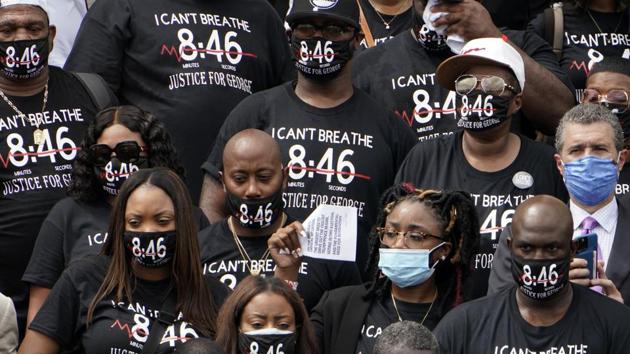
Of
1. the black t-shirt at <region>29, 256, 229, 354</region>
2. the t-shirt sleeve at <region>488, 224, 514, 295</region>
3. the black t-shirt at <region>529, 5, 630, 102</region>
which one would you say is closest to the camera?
the black t-shirt at <region>29, 256, 229, 354</region>

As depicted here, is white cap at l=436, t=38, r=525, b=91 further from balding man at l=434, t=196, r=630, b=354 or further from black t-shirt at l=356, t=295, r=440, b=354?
black t-shirt at l=356, t=295, r=440, b=354

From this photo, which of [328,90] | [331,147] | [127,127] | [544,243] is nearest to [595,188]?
[544,243]

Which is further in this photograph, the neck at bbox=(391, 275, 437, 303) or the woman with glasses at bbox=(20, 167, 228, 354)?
the neck at bbox=(391, 275, 437, 303)

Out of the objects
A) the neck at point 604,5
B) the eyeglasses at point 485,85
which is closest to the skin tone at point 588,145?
the eyeglasses at point 485,85

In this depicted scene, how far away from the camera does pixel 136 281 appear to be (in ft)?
29.8

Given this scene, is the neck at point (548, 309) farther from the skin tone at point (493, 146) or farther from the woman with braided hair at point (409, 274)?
the skin tone at point (493, 146)

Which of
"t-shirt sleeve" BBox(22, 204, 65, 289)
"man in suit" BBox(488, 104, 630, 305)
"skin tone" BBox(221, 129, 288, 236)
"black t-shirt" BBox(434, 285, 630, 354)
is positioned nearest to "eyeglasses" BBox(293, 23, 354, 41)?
"skin tone" BBox(221, 129, 288, 236)

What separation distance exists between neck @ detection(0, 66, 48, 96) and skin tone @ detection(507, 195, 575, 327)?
3165 mm

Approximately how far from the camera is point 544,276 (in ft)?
28.4

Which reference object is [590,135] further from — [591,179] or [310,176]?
[310,176]

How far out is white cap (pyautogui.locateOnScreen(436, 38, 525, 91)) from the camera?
1002 cm

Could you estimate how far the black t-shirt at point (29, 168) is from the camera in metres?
10.2

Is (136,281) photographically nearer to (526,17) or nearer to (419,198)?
(419,198)

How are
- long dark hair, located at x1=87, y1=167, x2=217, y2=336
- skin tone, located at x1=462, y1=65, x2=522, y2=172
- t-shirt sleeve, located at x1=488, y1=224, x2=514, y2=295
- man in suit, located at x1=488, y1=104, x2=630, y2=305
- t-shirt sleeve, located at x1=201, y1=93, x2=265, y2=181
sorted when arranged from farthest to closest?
t-shirt sleeve, located at x1=201, y1=93, x2=265, y2=181
skin tone, located at x1=462, y1=65, x2=522, y2=172
man in suit, located at x1=488, y1=104, x2=630, y2=305
t-shirt sleeve, located at x1=488, y1=224, x2=514, y2=295
long dark hair, located at x1=87, y1=167, x2=217, y2=336
